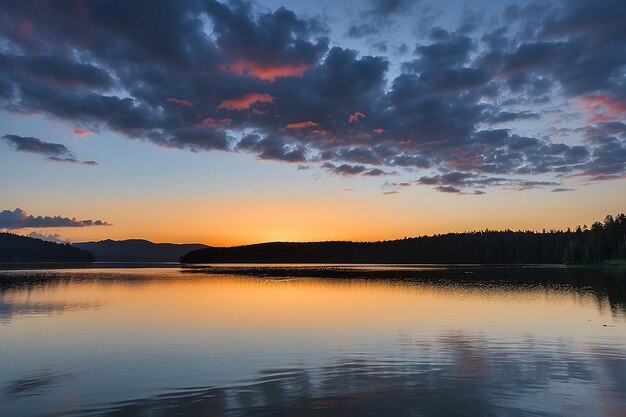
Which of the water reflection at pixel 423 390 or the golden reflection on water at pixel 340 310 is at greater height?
the golden reflection on water at pixel 340 310

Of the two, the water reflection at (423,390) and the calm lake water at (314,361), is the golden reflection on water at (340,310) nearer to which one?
the calm lake water at (314,361)

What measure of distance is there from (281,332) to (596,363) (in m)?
20.1

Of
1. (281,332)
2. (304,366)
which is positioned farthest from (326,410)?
(281,332)

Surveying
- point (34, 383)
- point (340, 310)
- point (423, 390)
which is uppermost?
point (340, 310)

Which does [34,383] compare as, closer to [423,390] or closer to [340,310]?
[423,390]

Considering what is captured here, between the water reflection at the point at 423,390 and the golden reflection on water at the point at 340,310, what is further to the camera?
the golden reflection on water at the point at 340,310

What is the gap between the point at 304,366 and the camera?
23.3 m

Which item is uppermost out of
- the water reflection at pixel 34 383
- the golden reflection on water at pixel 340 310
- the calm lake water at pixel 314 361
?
the golden reflection on water at pixel 340 310

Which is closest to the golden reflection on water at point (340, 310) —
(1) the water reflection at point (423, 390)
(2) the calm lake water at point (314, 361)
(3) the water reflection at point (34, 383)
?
(2) the calm lake water at point (314, 361)

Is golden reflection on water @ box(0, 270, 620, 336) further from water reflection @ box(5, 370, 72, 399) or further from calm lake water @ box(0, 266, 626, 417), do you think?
water reflection @ box(5, 370, 72, 399)

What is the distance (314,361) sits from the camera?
24.6m

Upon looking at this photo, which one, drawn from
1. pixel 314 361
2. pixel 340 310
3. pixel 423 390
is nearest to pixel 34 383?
pixel 314 361

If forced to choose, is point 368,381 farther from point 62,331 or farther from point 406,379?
point 62,331

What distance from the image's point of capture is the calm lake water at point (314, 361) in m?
16.8
